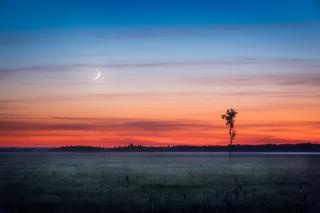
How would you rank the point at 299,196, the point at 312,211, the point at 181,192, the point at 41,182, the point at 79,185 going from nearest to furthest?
1. the point at 312,211
2. the point at 299,196
3. the point at 181,192
4. the point at 79,185
5. the point at 41,182

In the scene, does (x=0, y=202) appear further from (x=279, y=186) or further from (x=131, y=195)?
(x=279, y=186)

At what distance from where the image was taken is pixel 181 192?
108 feet

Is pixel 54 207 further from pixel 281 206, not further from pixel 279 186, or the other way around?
pixel 279 186

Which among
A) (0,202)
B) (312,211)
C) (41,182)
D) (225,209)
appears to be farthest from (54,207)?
(41,182)

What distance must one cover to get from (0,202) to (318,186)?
20636 millimetres

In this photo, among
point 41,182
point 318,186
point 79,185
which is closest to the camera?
point 318,186

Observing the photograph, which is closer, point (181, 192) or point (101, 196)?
point (101, 196)

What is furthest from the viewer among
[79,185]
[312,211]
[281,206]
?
[79,185]

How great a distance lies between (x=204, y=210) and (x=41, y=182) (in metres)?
19.8

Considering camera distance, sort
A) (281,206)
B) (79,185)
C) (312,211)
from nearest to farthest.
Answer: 1. (312,211)
2. (281,206)
3. (79,185)

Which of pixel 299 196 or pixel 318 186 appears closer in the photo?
pixel 299 196

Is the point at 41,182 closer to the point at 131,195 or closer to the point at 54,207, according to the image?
the point at 131,195

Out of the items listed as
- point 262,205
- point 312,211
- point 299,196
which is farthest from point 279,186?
point 312,211

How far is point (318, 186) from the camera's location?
35656 mm
